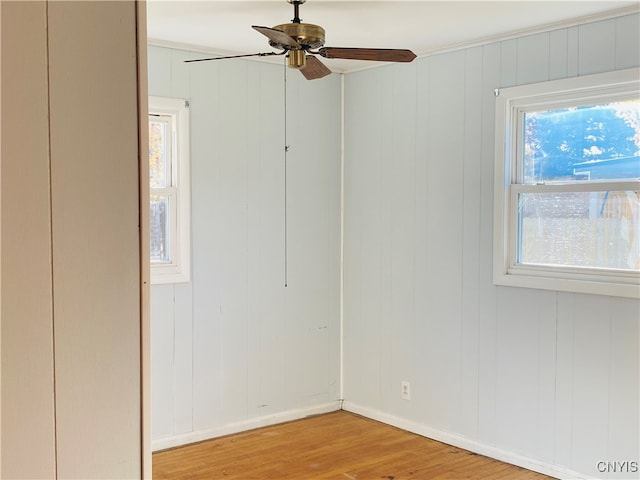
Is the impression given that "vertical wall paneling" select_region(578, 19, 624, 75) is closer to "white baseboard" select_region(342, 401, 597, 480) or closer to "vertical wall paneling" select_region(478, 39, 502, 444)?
"vertical wall paneling" select_region(478, 39, 502, 444)

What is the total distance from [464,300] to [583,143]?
1.16m

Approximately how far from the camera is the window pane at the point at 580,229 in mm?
3365

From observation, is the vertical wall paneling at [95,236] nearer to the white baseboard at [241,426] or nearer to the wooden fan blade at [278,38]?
the wooden fan blade at [278,38]

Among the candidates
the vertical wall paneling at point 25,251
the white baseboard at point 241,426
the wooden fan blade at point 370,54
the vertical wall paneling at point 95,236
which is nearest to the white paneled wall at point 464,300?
the white baseboard at point 241,426

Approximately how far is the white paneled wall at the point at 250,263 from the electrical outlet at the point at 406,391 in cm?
64

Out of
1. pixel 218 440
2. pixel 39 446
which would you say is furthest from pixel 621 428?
pixel 39 446

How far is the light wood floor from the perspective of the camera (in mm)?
3662

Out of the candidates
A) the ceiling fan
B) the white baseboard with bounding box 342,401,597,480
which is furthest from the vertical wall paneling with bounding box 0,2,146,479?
the white baseboard with bounding box 342,401,597,480

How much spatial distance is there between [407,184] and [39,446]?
11.7 feet

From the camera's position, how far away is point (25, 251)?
1033mm

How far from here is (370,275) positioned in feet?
15.3

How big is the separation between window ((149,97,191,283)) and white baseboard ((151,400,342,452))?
1.00 metres

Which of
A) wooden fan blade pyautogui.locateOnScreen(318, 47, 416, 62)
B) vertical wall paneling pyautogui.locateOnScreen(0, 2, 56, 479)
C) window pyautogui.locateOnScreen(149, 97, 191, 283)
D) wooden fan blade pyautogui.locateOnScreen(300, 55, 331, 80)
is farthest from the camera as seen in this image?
window pyautogui.locateOnScreen(149, 97, 191, 283)

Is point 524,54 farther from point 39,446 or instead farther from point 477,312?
point 39,446
